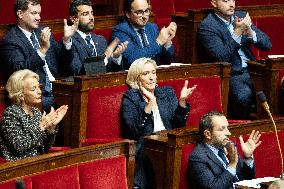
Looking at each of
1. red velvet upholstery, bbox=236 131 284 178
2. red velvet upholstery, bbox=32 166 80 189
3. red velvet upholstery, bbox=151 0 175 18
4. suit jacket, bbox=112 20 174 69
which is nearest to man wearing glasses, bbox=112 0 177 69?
suit jacket, bbox=112 20 174 69

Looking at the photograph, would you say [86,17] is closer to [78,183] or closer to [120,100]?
[120,100]

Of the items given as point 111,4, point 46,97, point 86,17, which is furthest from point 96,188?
point 111,4

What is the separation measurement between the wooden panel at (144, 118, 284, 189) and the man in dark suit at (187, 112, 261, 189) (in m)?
0.02

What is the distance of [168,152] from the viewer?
62.1 inches

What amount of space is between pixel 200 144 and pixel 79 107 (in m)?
0.25

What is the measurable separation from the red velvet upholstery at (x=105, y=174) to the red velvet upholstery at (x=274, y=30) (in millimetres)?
807

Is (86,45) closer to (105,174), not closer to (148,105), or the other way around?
(148,105)

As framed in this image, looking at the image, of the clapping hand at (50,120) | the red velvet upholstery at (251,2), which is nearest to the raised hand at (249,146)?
the clapping hand at (50,120)

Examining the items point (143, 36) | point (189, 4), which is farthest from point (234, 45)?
point (189, 4)

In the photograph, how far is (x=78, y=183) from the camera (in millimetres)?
1403

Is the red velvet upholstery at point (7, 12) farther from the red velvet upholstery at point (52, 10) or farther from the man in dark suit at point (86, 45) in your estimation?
the man in dark suit at point (86, 45)

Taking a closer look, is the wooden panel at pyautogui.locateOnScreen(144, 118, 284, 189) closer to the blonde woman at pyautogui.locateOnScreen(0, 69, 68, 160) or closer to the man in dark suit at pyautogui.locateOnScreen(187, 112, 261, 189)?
the man in dark suit at pyautogui.locateOnScreen(187, 112, 261, 189)

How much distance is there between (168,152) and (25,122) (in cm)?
25

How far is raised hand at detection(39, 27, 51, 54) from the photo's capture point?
1.80 metres
